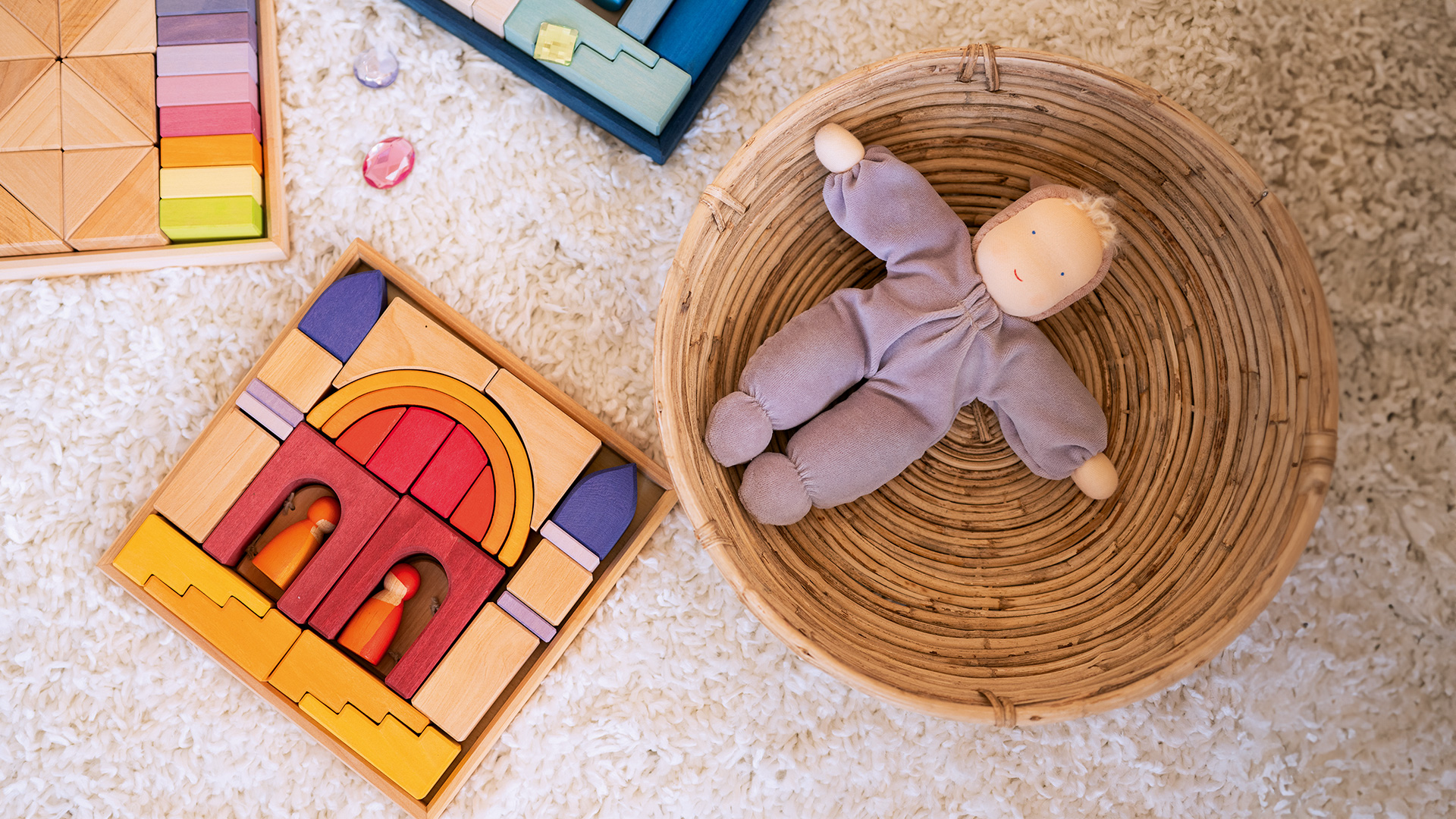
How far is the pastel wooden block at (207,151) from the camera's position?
41.3 inches

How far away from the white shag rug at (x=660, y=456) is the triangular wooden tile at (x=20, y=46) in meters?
0.27

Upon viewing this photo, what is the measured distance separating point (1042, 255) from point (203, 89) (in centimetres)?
96

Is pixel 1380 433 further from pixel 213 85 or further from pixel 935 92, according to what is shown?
pixel 213 85

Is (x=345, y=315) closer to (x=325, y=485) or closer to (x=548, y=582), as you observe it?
(x=325, y=485)

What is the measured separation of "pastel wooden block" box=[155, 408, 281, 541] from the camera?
0.98 metres

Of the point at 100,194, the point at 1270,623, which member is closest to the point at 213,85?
the point at 100,194

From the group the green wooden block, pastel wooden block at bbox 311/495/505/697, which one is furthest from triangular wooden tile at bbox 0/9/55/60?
pastel wooden block at bbox 311/495/505/697

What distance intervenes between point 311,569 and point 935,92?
81 centimetres

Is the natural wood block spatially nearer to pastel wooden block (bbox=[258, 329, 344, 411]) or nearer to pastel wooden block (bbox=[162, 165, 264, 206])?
pastel wooden block (bbox=[162, 165, 264, 206])

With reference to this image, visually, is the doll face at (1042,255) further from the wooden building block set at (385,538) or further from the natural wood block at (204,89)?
the natural wood block at (204,89)

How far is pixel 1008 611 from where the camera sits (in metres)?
0.91

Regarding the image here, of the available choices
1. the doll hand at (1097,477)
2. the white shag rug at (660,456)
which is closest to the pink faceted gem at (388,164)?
the white shag rug at (660,456)

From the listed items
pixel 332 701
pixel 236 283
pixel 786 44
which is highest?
pixel 786 44

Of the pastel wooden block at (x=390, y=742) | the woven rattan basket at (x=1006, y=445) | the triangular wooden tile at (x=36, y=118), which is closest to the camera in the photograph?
the woven rattan basket at (x=1006, y=445)
